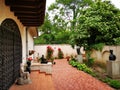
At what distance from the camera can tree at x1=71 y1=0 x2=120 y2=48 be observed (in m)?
13.7

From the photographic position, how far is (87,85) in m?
7.89

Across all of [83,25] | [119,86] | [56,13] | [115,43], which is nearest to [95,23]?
[83,25]

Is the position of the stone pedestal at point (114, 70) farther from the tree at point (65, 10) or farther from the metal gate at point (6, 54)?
the tree at point (65, 10)

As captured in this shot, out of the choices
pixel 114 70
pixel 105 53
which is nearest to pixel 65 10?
pixel 105 53

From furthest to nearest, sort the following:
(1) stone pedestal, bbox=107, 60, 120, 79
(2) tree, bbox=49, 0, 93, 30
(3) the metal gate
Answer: (2) tree, bbox=49, 0, 93, 30
(1) stone pedestal, bbox=107, 60, 120, 79
(3) the metal gate

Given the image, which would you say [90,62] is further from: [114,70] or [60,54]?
[60,54]

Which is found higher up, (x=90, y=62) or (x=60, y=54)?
(x=60, y=54)

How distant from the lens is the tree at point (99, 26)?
13688 mm

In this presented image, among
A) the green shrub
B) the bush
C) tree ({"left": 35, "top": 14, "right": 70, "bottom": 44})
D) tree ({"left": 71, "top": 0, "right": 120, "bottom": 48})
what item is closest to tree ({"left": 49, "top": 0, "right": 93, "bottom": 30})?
tree ({"left": 35, "top": 14, "right": 70, "bottom": 44})

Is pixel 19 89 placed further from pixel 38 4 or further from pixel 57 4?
pixel 57 4

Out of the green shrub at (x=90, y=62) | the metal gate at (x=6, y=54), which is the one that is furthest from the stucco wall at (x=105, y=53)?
the metal gate at (x=6, y=54)

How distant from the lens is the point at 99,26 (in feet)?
44.2

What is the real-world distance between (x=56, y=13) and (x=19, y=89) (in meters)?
25.8

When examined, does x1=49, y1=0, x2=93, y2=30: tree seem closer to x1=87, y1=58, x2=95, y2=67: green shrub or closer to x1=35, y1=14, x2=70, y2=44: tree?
x1=35, y1=14, x2=70, y2=44: tree
